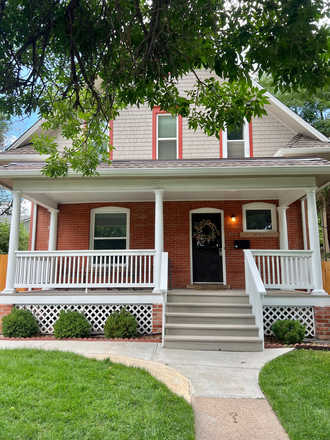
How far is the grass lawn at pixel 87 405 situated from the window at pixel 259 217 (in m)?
6.54

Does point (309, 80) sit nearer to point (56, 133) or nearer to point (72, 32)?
point (72, 32)

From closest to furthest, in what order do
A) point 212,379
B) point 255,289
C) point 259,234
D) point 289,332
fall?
point 212,379
point 289,332
point 255,289
point 259,234

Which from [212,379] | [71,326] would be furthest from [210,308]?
[71,326]

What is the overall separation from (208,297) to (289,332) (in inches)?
76.6

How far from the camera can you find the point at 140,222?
10078 millimetres

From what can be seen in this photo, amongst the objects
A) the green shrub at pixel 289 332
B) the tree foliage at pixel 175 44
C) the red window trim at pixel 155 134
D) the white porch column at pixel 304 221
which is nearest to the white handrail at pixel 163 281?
the green shrub at pixel 289 332

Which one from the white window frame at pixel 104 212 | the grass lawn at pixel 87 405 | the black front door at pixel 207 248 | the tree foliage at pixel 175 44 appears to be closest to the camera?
the grass lawn at pixel 87 405

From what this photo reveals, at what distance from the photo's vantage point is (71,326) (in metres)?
7.00

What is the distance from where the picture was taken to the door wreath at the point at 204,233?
32.6 feet

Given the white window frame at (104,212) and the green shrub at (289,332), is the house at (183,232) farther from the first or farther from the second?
the green shrub at (289,332)

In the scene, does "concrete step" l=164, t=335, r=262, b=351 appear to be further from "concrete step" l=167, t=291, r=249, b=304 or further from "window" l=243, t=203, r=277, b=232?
"window" l=243, t=203, r=277, b=232

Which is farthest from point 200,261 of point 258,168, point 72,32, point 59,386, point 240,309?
point 72,32

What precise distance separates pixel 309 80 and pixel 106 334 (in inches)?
243

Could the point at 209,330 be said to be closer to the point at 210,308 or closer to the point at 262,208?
the point at 210,308
